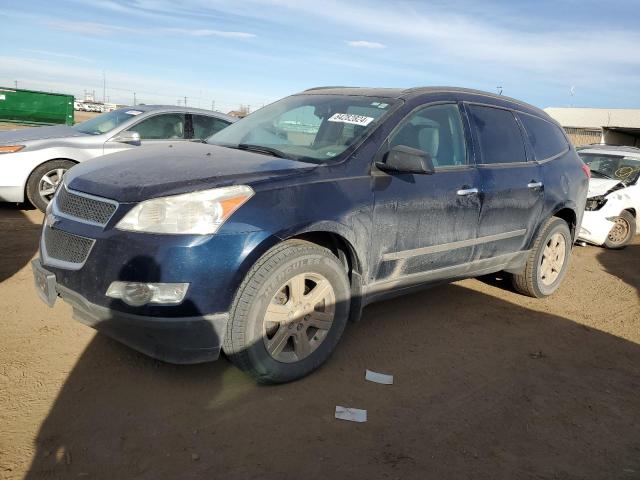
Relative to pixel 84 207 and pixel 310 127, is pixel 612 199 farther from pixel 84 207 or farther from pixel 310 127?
pixel 84 207

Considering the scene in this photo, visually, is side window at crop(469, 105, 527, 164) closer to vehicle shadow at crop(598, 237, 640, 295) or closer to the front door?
Result: the front door

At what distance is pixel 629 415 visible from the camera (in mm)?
3275

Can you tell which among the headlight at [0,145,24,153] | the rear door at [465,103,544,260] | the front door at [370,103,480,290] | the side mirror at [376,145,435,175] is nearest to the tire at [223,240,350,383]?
the front door at [370,103,480,290]

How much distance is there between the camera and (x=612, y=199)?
8.05 meters

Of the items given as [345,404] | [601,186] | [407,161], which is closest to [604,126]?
[601,186]

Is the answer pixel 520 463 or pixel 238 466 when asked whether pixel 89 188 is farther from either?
pixel 520 463

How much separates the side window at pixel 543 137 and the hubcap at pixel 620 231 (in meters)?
3.63

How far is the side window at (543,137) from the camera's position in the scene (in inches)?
195

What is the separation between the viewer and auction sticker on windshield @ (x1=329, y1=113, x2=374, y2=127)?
3.73 m

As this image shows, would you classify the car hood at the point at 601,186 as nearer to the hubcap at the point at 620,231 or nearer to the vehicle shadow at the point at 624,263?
the hubcap at the point at 620,231

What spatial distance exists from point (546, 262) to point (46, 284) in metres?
4.37

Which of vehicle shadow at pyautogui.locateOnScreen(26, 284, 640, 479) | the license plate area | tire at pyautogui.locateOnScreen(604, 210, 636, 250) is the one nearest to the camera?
vehicle shadow at pyautogui.locateOnScreen(26, 284, 640, 479)

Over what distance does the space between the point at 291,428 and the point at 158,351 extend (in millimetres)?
807

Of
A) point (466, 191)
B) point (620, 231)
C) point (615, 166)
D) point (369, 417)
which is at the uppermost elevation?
point (615, 166)
